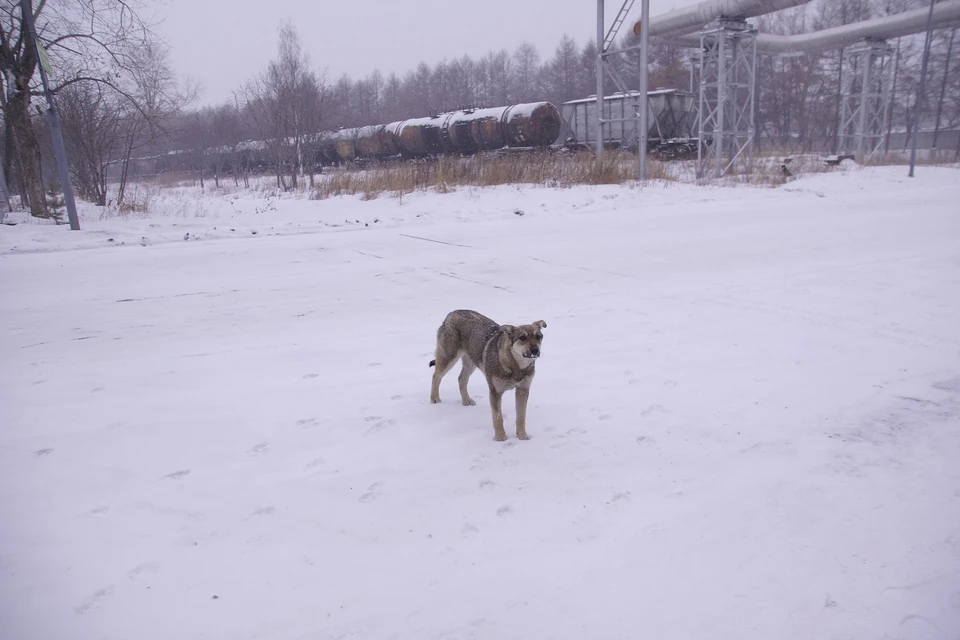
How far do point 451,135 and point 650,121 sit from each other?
1007 centimetres

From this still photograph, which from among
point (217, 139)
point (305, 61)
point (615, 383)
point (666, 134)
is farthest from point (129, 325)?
point (217, 139)

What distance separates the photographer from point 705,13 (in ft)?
78.2

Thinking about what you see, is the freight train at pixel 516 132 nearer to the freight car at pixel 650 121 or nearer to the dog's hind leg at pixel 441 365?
the freight car at pixel 650 121

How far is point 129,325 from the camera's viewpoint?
685cm

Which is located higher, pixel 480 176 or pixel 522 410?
pixel 480 176

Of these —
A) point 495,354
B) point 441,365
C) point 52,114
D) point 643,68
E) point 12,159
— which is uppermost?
point 643,68

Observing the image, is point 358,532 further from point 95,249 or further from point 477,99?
point 477,99

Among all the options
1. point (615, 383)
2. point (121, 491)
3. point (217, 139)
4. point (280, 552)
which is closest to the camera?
point (280, 552)

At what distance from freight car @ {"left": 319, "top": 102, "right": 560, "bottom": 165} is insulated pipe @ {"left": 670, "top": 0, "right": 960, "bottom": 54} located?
7203mm

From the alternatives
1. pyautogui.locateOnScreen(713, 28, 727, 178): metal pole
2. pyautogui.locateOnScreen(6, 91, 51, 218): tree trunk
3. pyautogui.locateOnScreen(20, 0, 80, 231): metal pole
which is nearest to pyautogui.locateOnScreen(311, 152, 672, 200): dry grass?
pyautogui.locateOnScreen(713, 28, 727, 178): metal pole

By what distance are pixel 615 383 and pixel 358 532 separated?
2.63 metres

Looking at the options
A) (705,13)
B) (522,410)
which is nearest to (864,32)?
(705,13)

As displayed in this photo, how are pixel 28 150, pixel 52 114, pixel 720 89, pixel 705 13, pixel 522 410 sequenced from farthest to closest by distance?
pixel 705 13 < pixel 720 89 < pixel 28 150 < pixel 52 114 < pixel 522 410

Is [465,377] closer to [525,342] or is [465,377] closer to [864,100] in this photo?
[525,342]
